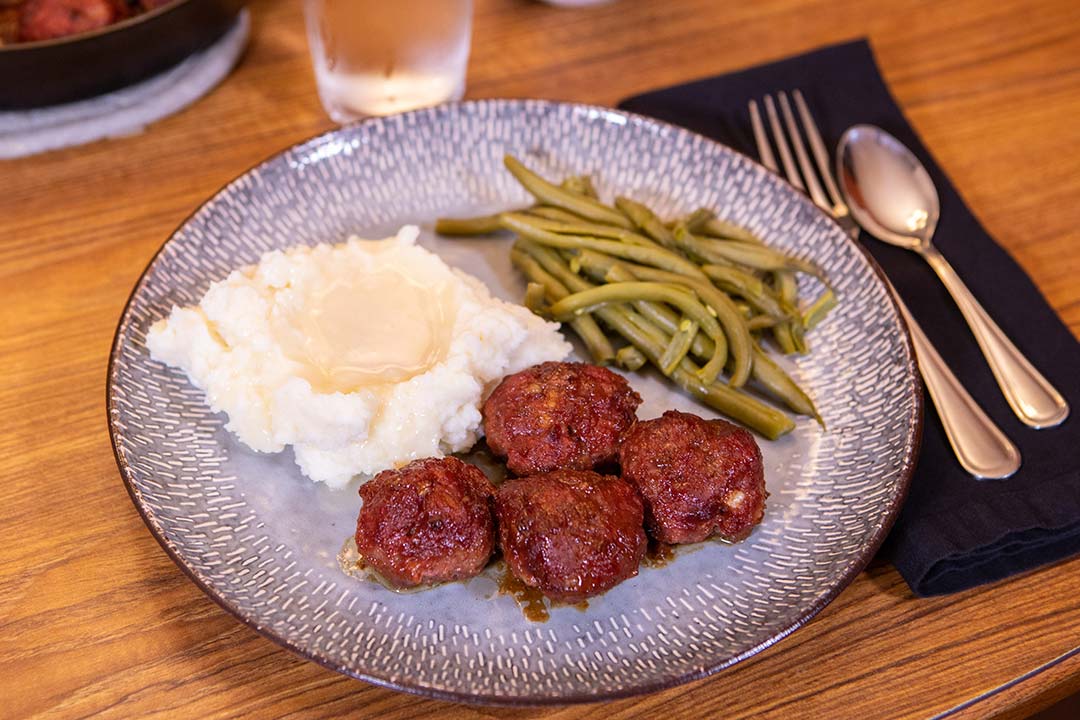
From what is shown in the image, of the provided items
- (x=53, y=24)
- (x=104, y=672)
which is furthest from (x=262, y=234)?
(x=104, y=672)

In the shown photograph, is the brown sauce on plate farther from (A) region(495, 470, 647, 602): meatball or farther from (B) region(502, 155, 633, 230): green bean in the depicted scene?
(B) region(502, 155, 633, 230): green bean

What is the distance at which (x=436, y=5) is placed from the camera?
3754 millimetres

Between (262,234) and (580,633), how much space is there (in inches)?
73.0

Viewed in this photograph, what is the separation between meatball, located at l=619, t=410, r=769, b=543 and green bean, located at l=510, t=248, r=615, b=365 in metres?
0.55

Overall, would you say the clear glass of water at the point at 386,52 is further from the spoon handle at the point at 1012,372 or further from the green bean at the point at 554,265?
the spoon handle at the point at 1012,372

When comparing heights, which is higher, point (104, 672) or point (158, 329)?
point (158, 329)

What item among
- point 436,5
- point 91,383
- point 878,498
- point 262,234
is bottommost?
point 91,383

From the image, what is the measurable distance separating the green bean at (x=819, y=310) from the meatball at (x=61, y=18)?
2.96m

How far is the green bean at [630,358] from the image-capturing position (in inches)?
123

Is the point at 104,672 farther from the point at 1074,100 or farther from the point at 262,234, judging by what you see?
A: the point at 1074,100

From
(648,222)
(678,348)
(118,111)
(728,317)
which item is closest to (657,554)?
(678,348)

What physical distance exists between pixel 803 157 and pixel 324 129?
205 centimetres

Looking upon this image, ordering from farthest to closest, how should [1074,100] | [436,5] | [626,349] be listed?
1. [1074,100]
2. [436,5]
3. [626,349]

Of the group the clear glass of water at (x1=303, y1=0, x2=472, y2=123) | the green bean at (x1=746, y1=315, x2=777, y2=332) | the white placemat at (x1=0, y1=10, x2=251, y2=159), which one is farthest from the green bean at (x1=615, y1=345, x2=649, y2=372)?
the white placemat at (x1=0, y1=10, x2=251, y2=159)
